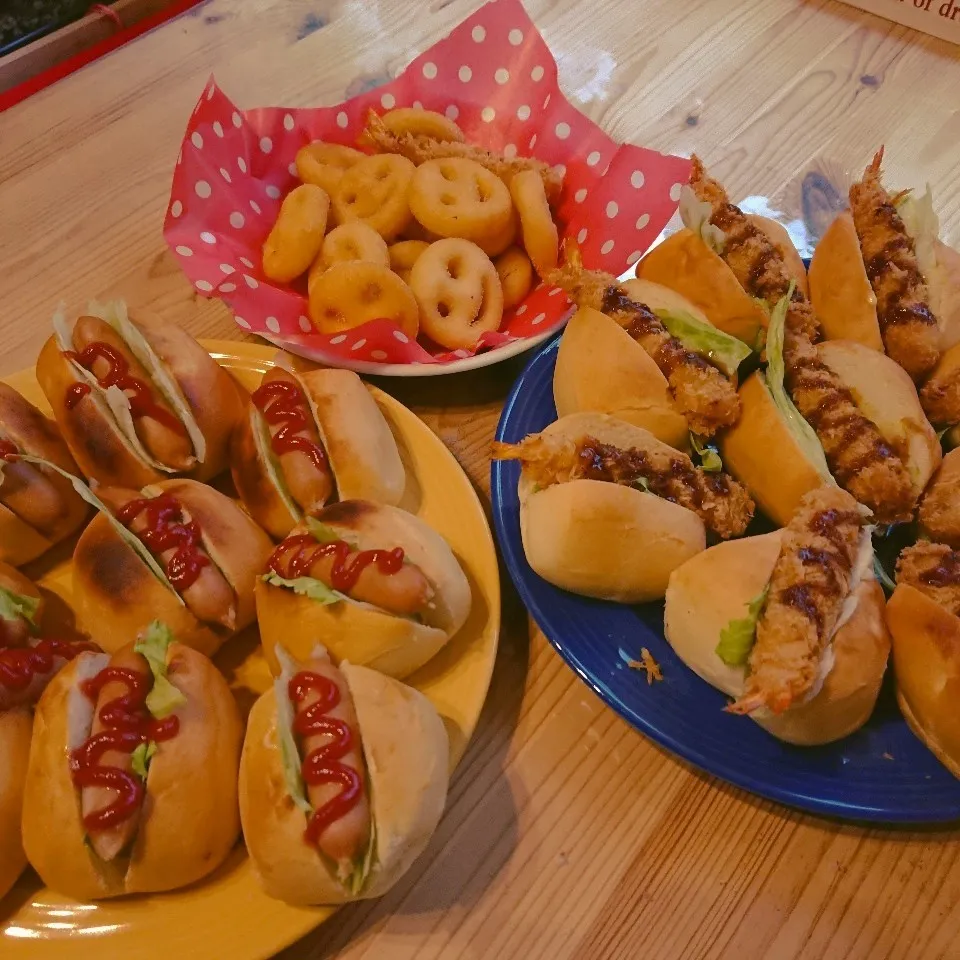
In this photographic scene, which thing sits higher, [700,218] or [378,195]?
[378,195]

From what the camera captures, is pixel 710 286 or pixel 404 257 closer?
pixel 710 286

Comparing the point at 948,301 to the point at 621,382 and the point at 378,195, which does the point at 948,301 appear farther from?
the point at 378,195

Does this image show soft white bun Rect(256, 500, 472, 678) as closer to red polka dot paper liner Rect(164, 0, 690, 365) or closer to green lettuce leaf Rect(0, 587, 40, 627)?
green lettuce leaf Rect(0, 587, 40, 627)

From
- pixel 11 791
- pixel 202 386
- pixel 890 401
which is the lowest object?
pixel 890 401

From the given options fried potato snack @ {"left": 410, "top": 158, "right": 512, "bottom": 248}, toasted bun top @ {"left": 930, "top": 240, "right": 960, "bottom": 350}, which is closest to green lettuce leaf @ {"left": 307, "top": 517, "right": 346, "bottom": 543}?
fried potato snack @ {"left": 410, "top": 158, "right": 512, "bottom": 248}

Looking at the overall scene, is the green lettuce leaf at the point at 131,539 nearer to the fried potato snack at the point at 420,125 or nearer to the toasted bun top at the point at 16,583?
the toasted bun top at the point at 16,583

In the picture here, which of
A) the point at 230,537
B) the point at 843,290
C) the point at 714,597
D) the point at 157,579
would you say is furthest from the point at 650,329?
the point at 157,579

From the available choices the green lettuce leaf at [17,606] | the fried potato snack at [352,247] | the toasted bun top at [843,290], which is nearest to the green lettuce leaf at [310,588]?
the green lettuce leaf at [17,606]
